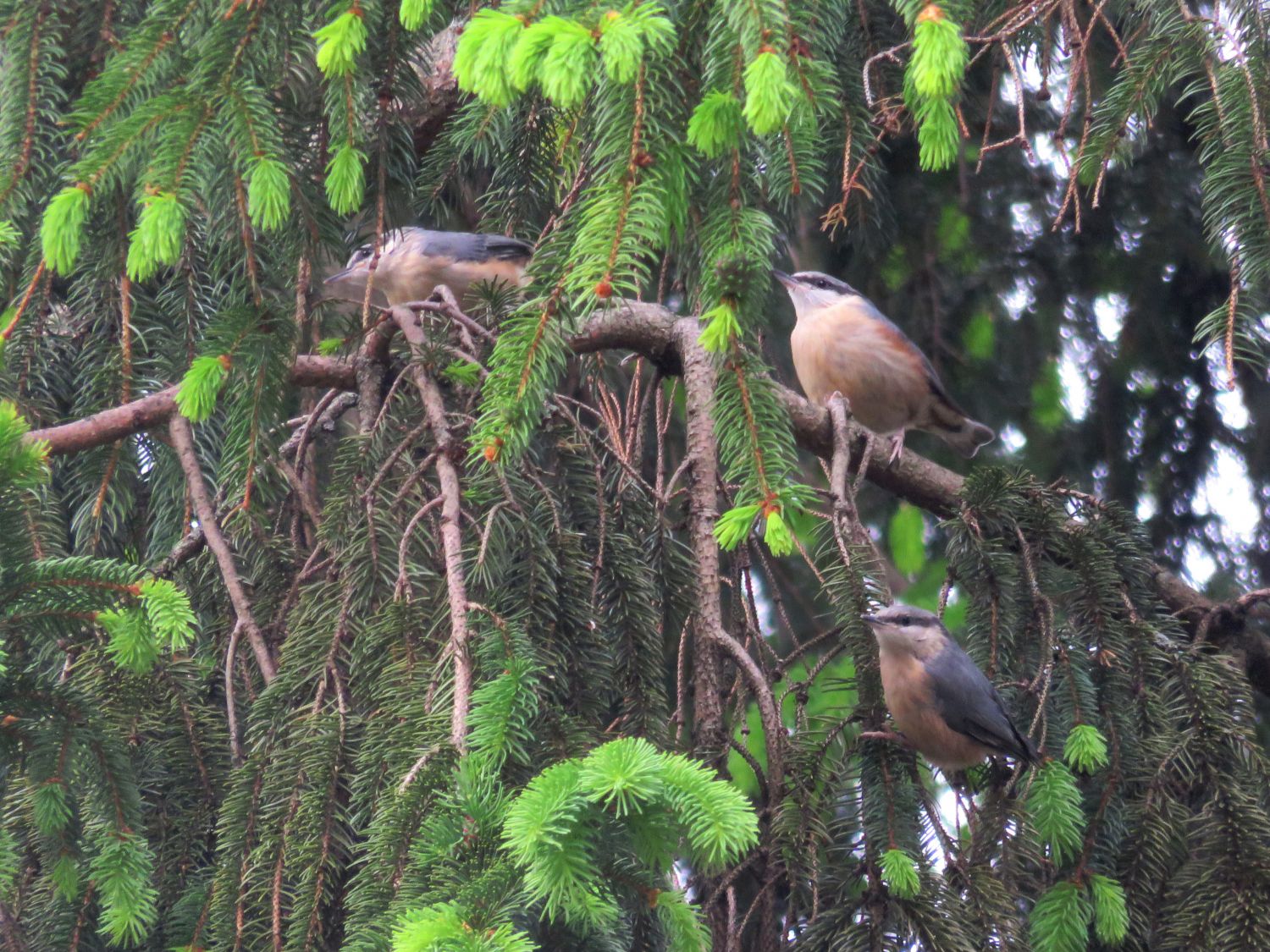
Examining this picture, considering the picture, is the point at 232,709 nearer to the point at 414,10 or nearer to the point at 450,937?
the point at 450,937

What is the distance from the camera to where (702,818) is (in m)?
1.29

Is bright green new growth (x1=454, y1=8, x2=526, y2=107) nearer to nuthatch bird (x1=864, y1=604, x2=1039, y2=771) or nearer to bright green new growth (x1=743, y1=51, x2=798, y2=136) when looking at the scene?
bright green new growth (x1=743, y1=51, x2=798, y2=136)

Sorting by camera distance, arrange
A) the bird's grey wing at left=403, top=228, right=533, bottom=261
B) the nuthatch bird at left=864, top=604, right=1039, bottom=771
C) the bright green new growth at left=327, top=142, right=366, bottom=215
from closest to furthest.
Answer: the bright green new growth at left=327, top=142, right=366, bottom=215
the nuthatch bird at left=864, top=604, right=1039, bottom=771
the bird's grey wing at left=403, top=228, right=533, bottom=261

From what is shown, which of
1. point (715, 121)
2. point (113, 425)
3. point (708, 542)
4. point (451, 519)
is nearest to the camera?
point (715, 121)

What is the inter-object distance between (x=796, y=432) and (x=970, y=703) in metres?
0.93

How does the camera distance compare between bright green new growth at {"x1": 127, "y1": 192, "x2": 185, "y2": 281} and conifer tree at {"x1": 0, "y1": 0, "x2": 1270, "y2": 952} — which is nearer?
conifer tree at {"x1": 0, "y1": 0, "x2": 1270, "y2": 952}

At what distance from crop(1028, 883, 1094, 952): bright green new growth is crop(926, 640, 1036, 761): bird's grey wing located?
1.04 ft

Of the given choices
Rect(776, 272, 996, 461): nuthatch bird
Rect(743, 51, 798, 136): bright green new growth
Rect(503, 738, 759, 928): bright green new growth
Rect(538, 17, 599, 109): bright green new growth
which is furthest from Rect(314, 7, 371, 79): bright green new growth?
Rect(776, 272, 996, 461): nuthatch bird

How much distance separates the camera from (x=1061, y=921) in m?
2.09

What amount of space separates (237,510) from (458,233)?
75.4 inches

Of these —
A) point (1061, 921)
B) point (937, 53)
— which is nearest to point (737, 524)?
point (937, 53)

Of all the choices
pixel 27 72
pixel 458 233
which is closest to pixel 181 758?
pixel 27 72

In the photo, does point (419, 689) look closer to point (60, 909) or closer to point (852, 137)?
point (60, 909)

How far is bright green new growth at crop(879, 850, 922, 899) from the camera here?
1817 mm
